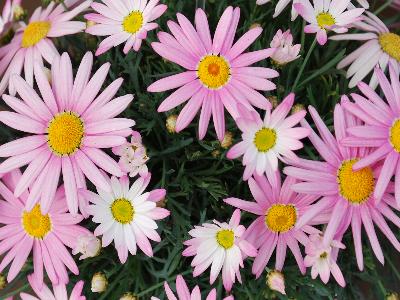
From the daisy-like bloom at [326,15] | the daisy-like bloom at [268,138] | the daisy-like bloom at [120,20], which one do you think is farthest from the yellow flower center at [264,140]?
the daisy-like bloom at [120,20]

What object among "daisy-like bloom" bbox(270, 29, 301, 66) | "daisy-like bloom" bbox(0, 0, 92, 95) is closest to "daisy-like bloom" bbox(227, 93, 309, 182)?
"daisy-like bloom" bbox(270, 29, 301, 66)

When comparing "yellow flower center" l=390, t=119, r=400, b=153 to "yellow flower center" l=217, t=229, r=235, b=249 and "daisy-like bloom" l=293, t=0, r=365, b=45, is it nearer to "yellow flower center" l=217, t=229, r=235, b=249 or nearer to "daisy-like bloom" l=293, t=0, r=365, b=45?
"daisy-like bloom" l=293, t=0, r=365, b=45

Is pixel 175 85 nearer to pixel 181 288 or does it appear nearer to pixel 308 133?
pixel 308 133

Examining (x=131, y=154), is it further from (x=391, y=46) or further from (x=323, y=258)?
(x=391, y=46)

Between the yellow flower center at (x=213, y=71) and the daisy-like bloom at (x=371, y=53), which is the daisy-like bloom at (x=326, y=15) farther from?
the yellow flower center at (x=213, y=71)

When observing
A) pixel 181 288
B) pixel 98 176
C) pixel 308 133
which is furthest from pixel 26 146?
pixel 308 133
